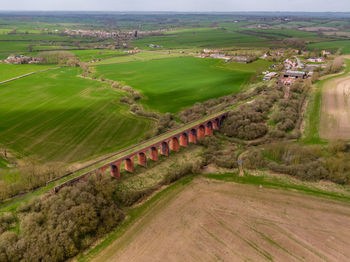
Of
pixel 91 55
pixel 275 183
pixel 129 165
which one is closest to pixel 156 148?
pixel 129 165

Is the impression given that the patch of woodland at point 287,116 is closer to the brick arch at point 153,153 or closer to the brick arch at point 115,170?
the brick arch at point 153,153

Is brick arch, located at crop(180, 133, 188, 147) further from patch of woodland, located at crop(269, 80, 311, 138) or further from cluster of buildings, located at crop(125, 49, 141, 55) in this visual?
cluster of buildings, located at crop(125, 49, 141, 55)

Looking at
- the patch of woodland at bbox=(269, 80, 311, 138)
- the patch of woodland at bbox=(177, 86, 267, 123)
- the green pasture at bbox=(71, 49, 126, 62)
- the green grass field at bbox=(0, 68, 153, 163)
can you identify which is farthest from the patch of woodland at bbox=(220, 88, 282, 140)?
the green pasture at bbox=(71, 49, 126, 62)

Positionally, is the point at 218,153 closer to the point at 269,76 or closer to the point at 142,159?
the point at 142,159

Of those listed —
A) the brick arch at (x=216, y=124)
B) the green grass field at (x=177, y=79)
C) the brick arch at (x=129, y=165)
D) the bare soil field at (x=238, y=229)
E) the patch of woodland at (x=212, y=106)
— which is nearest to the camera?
the bare soil field at (x=238, y=229)

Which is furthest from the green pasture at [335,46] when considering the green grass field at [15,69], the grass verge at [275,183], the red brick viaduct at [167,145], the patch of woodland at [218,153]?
the green grass field at [15,69]
